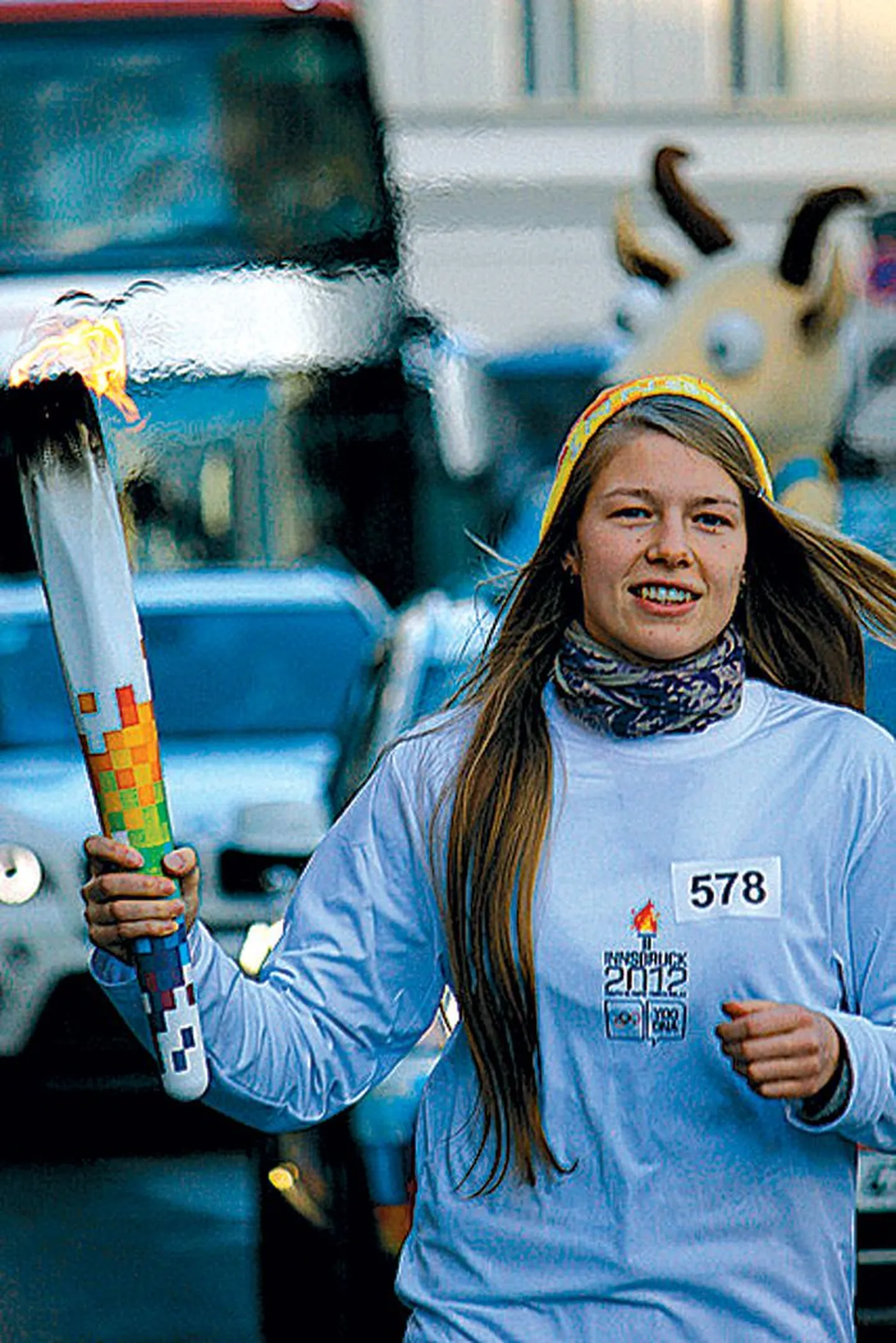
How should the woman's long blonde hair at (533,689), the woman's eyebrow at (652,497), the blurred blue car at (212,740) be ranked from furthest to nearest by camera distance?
the blurred blue car at (212,740), the woman's eyebrow at (652,497), the woman's long blonde hair at (533,689)

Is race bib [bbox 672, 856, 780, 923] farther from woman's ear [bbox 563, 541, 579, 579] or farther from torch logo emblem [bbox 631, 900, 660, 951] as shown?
woman's ear [bbox 563, 541, 579, 579]

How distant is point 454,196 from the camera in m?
3.94

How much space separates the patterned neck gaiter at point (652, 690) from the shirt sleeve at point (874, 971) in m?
0.19

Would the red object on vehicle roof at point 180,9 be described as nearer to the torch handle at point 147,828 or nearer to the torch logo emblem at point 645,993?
the torch handle at point 147,828

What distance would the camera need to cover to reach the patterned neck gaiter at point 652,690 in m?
2.07

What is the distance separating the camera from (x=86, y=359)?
1995 mm

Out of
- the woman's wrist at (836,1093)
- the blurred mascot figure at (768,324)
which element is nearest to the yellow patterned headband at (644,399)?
Result: the woman's wrist at (836,1093)

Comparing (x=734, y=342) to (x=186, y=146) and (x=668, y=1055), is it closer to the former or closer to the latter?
(x=186, y=146)

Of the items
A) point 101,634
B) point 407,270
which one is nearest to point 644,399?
point 101,634

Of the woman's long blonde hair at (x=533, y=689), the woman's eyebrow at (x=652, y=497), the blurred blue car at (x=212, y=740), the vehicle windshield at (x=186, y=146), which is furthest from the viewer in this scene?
the blurred blue car at (x=212, y=740)

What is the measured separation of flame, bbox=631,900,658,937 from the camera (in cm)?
200

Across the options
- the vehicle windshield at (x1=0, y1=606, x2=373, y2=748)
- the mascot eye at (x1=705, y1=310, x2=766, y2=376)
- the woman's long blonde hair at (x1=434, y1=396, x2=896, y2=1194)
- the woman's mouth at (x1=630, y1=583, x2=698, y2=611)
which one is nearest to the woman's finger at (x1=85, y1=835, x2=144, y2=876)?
the woman's long blonde hair at (x1=434, y1=396, x2=896, y2=1194)

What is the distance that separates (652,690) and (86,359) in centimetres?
60

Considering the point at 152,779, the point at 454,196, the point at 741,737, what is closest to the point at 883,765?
the point at 741,737
